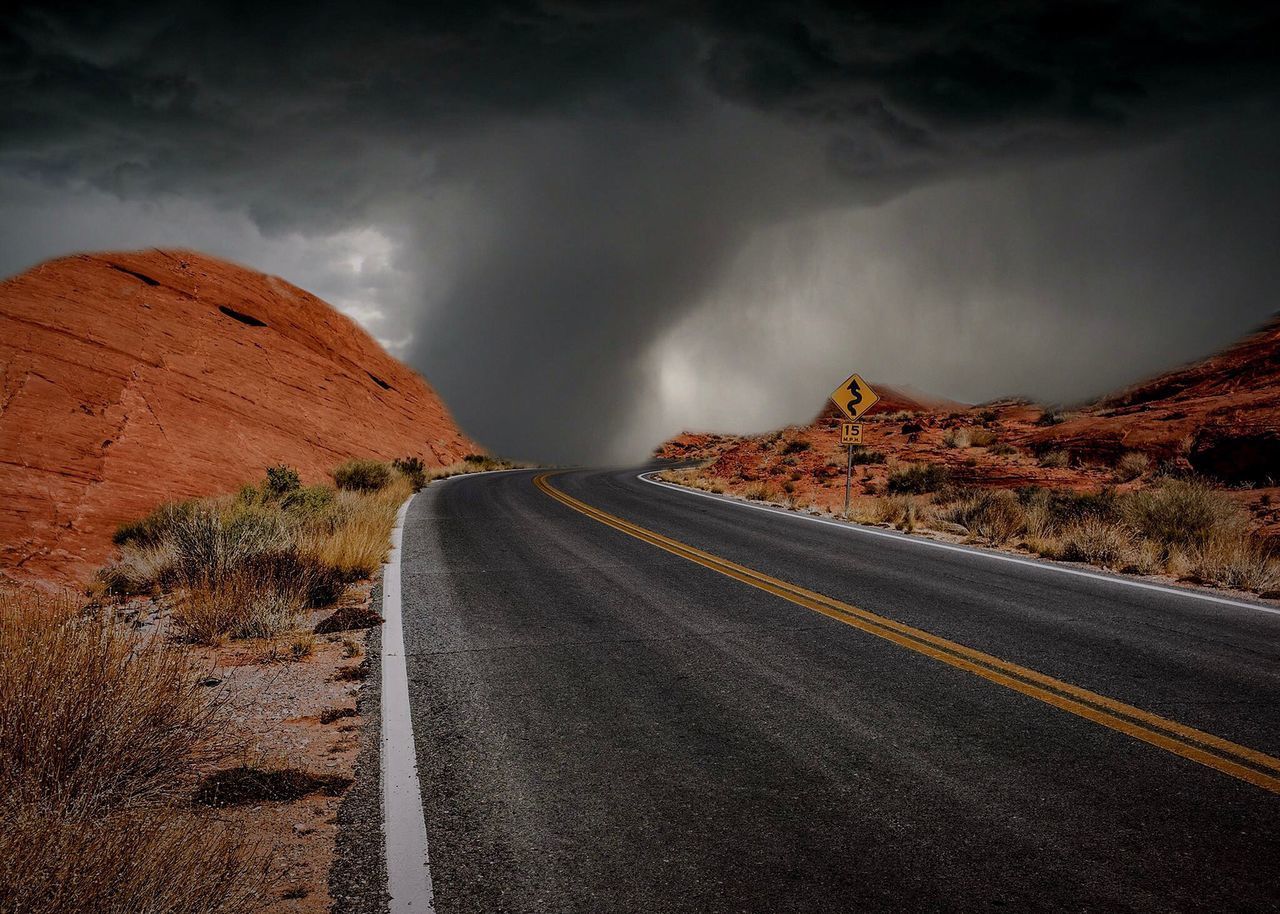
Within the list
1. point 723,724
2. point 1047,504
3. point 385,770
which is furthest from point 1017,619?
point 1047,504

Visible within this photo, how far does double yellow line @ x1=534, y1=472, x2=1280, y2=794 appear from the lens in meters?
3.22

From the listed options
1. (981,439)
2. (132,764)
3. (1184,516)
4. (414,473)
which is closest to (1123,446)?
(981,439)

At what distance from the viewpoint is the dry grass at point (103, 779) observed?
1.80m

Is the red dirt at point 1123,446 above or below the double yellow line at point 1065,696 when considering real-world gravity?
above

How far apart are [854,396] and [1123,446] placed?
1198 cm

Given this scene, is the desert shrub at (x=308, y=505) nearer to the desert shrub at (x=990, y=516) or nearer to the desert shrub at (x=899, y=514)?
the desert shrub at (x=899, y=514)

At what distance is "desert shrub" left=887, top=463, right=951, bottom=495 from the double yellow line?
1450cm

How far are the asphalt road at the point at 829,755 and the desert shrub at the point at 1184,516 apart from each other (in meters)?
4.40

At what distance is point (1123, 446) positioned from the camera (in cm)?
2066

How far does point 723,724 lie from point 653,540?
7027mm

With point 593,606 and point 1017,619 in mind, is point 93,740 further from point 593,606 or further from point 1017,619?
point 1017,619

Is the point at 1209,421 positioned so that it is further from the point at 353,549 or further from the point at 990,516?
the point at 353,549

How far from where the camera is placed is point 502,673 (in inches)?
183

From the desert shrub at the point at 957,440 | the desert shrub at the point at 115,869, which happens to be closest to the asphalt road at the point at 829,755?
the desert shrub at the point at 115,869
